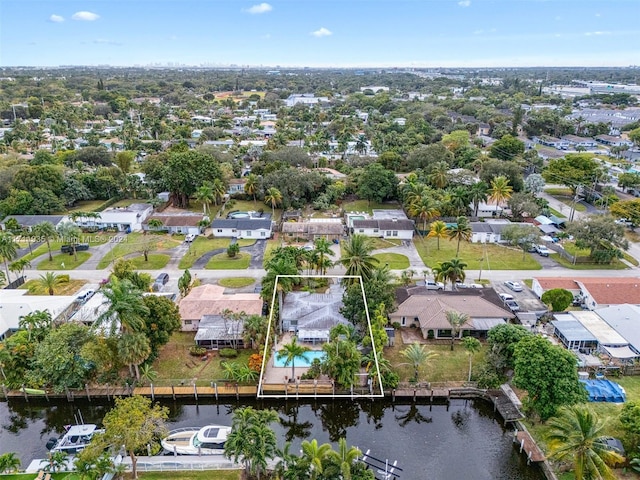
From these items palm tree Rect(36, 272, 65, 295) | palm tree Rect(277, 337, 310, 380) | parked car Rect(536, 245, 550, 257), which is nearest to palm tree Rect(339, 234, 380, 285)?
palm tree Rect(277, 337, 310, 380)

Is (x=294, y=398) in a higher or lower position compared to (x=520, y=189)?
lower

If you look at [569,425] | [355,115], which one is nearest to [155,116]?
[355,115]

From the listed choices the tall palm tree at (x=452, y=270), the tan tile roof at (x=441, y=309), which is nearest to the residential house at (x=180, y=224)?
the tan tile roof at (x=441, y=309)

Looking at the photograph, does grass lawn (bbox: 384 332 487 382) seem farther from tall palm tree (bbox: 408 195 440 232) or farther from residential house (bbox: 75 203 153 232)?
residential house (bbox: 75 203 153 232)

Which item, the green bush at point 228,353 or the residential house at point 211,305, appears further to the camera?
the residential house at point 211,305

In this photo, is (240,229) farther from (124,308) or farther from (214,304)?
(124,308)

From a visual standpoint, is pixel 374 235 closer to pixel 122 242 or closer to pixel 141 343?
pixel 122 242

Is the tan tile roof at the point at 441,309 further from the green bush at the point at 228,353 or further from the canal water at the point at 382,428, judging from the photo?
the green bush at the point at 228,353
